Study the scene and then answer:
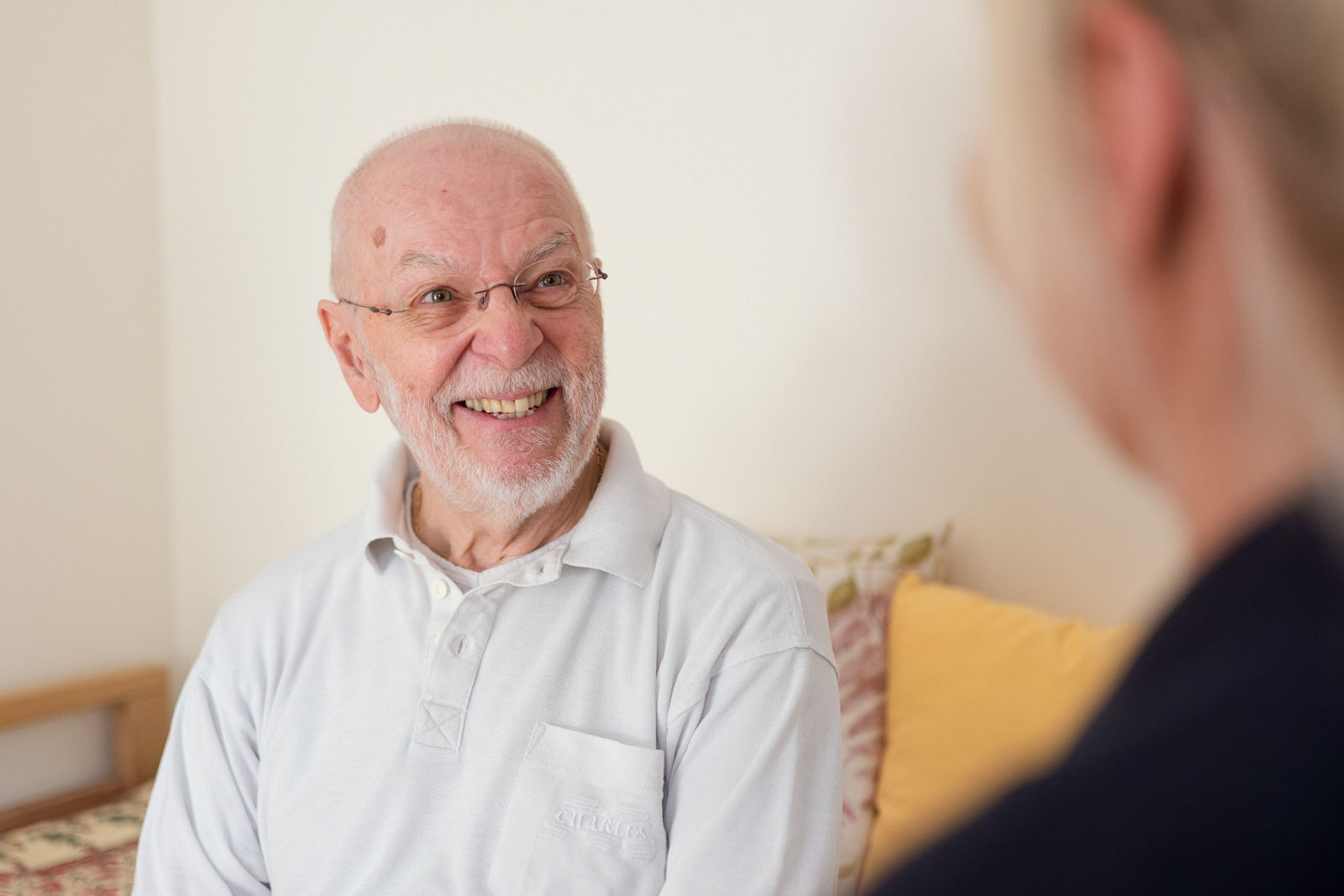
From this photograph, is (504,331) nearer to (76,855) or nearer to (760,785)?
(760,785)

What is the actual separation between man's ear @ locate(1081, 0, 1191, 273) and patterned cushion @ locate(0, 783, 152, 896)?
87.2 inches

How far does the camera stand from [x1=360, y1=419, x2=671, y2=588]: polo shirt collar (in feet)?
3.91

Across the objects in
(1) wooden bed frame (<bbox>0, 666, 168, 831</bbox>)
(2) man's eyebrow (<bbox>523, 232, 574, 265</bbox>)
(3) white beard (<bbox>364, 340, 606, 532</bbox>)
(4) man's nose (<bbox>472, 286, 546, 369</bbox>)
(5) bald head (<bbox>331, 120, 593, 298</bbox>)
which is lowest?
(1) wooden bed frame (<bbox>0, 666, 168, 831</bbox>)

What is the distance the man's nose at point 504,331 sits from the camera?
4.03ft

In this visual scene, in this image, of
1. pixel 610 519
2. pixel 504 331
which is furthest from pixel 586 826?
pixel 504 331

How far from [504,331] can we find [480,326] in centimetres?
4

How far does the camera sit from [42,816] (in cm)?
257

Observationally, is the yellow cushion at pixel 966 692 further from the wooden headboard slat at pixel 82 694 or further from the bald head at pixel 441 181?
the wooden headboard slat at pixel 82 694

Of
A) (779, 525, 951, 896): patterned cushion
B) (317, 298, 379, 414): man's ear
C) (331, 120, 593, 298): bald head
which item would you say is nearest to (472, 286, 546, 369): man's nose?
(331, 120, 593, 298): bald head

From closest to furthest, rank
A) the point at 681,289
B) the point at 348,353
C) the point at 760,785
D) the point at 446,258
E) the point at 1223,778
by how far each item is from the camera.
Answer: the point at 1223,778 < the point at 760,785 < the point at 446,258 < the point at 348,353 < the point at 681,289

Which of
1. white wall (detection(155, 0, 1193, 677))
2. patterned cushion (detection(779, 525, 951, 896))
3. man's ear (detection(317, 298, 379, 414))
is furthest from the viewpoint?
white wall (detection(155, 0, 1193, 677))

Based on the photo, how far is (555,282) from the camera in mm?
1295

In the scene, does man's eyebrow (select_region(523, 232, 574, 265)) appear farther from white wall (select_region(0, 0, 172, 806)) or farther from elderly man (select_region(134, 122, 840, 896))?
white wall (select_region(0, 0, 172, 806))

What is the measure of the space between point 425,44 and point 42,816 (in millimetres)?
2141
